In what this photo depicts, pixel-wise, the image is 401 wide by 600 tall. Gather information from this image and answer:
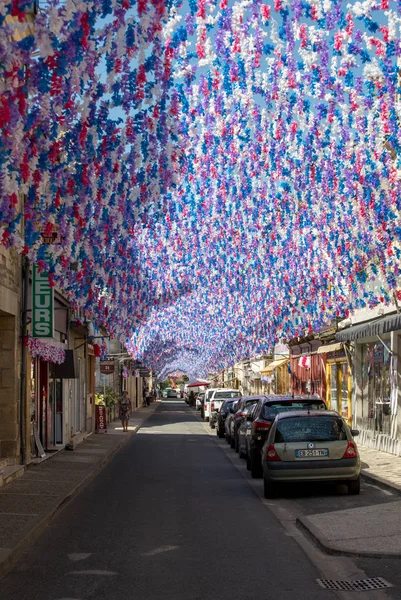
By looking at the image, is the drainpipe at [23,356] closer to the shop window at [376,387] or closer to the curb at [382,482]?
the curb at [382,482]

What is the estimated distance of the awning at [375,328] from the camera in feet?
72.4

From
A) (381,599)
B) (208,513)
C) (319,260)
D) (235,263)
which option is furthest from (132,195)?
(235,263)

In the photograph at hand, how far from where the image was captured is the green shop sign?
2042cm

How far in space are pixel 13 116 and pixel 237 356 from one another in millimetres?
52395

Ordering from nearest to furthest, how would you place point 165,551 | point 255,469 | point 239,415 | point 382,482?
point 165,551, point 382,482, point 255,469, point 239,415

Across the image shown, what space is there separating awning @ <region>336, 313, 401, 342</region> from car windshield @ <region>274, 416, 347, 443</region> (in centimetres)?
658

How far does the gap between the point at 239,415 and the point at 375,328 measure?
18.9ft

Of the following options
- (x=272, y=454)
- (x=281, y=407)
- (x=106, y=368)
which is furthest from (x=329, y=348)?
(x=272, y=454)

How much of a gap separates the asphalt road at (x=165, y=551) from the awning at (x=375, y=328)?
6.59 metres

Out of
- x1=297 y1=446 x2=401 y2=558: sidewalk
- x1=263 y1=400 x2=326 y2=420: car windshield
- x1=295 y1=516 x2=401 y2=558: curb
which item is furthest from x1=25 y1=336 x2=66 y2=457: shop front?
x1=295 y1=516 x2=401 y2=558: curb

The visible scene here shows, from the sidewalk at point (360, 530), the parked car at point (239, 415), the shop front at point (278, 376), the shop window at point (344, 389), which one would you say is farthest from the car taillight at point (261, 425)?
the shop front at point (278, 376)

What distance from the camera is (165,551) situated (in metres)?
10.2

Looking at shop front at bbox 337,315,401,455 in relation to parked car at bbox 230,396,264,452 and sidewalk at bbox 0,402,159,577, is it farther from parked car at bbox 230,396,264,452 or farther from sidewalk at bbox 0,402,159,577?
sidewalk at bbox 0,402,159,577

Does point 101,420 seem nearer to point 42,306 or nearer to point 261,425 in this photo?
point 42,306
